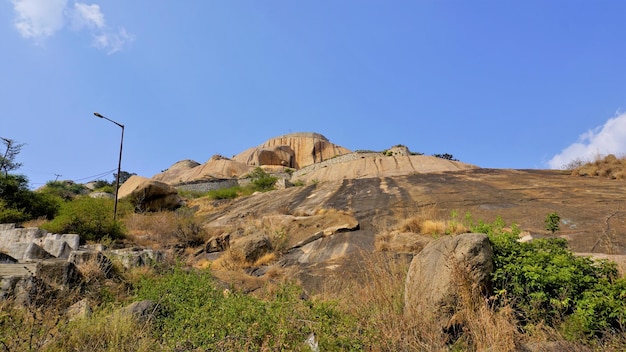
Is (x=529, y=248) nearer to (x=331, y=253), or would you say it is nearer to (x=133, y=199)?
(x=331, y=253)

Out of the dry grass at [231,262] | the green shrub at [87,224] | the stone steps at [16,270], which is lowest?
the dry grass at [231,262]

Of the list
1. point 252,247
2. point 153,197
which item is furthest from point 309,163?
point 252,247

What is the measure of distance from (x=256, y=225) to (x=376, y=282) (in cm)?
779

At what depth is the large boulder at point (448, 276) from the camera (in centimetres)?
374

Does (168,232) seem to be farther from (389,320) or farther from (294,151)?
(294,151)

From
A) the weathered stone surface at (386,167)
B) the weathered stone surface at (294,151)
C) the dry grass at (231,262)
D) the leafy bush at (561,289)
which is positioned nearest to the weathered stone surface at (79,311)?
the dry grass at (231,262)

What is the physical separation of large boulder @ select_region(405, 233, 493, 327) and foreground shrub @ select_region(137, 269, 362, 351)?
0.89 metres

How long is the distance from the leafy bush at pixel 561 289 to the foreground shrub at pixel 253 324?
1.84 m

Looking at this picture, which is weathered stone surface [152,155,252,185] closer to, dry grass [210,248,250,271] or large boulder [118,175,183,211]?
large boulder [118,175,183,211]

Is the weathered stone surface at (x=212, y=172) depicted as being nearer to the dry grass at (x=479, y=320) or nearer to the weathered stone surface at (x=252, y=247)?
the weathered stone surface at (x=252, y=247)

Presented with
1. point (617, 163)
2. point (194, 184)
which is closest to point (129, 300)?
point (617, 163)

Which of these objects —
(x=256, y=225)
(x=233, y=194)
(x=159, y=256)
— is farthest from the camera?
(x=233, y=194)

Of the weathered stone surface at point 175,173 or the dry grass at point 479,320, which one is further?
the weathered stone surface at point 175,173

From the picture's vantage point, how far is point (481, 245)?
4070mm
